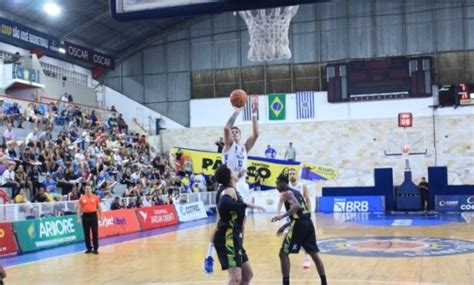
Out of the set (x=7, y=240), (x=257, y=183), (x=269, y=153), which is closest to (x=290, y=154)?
(x=269, y=153)

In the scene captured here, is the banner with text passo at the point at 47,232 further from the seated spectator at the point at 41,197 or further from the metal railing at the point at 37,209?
the seated spectator at the point at 41,197

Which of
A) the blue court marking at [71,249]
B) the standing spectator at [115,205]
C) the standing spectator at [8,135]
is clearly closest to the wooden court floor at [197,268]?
the blue court marking at [71,249]

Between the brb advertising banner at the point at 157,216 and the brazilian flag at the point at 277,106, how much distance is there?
12490mm

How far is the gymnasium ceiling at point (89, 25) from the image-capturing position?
2788 cm

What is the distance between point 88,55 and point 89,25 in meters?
2.83

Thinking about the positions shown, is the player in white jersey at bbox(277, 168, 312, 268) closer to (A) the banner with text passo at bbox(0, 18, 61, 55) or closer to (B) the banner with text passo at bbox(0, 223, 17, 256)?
(B) the banner with text passo at bbox(0, 223, 17, 256)

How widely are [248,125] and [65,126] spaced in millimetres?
11220

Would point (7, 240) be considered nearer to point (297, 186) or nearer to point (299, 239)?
point (297, 186)

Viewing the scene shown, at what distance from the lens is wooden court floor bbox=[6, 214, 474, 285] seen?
9.38 meters

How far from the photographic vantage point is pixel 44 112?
85.9ft

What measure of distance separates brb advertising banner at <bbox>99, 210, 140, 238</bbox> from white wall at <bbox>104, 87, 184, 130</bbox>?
54.7 ft

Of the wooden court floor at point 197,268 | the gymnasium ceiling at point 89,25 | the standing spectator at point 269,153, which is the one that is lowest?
the wooden court floor at point 197,268

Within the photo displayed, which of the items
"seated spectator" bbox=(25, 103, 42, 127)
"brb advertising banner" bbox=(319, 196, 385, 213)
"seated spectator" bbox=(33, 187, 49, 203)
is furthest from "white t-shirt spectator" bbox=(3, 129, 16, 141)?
"brb advertising banner" bbox=(319, 196, 385, 213)

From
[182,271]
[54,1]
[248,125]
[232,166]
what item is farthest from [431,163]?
[232,166]
